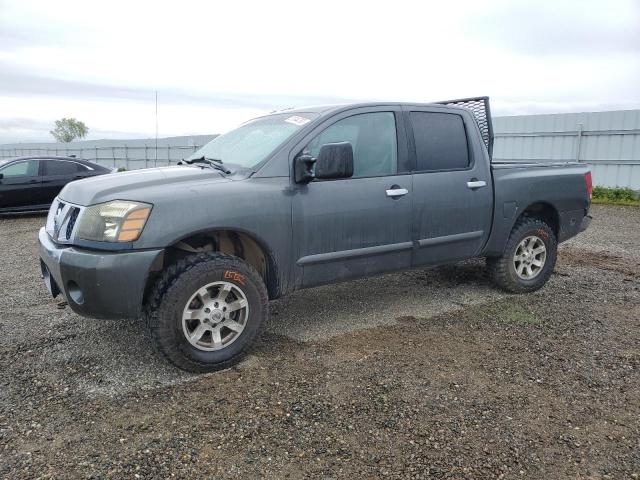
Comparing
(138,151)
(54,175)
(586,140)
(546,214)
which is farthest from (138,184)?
(138,151)

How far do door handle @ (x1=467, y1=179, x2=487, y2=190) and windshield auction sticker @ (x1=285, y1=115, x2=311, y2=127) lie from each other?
5.23ft

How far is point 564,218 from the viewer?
18.0ft

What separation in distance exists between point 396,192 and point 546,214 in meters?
2.21

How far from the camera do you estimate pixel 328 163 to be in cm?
367

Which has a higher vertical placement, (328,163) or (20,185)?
(328,163)

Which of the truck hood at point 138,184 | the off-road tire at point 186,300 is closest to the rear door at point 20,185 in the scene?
the truck hood at point 138,184

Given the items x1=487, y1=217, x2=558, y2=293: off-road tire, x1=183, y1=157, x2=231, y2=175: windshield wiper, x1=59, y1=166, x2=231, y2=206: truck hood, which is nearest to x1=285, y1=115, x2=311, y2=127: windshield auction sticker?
x1=183, y1=157, x2=231, y2=175: windshield wiper

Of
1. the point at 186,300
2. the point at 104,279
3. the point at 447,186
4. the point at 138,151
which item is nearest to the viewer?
the point at 104,279

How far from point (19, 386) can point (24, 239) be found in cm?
626

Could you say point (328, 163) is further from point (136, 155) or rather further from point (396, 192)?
point (136, 155)

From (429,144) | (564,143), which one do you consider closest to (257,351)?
(429,144)

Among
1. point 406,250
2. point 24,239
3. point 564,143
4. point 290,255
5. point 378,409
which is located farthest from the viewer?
point 564,143

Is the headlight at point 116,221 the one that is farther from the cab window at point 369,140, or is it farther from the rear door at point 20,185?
the rear door at point 20,185

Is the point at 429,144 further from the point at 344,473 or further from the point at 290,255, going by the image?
the point at 344,473
